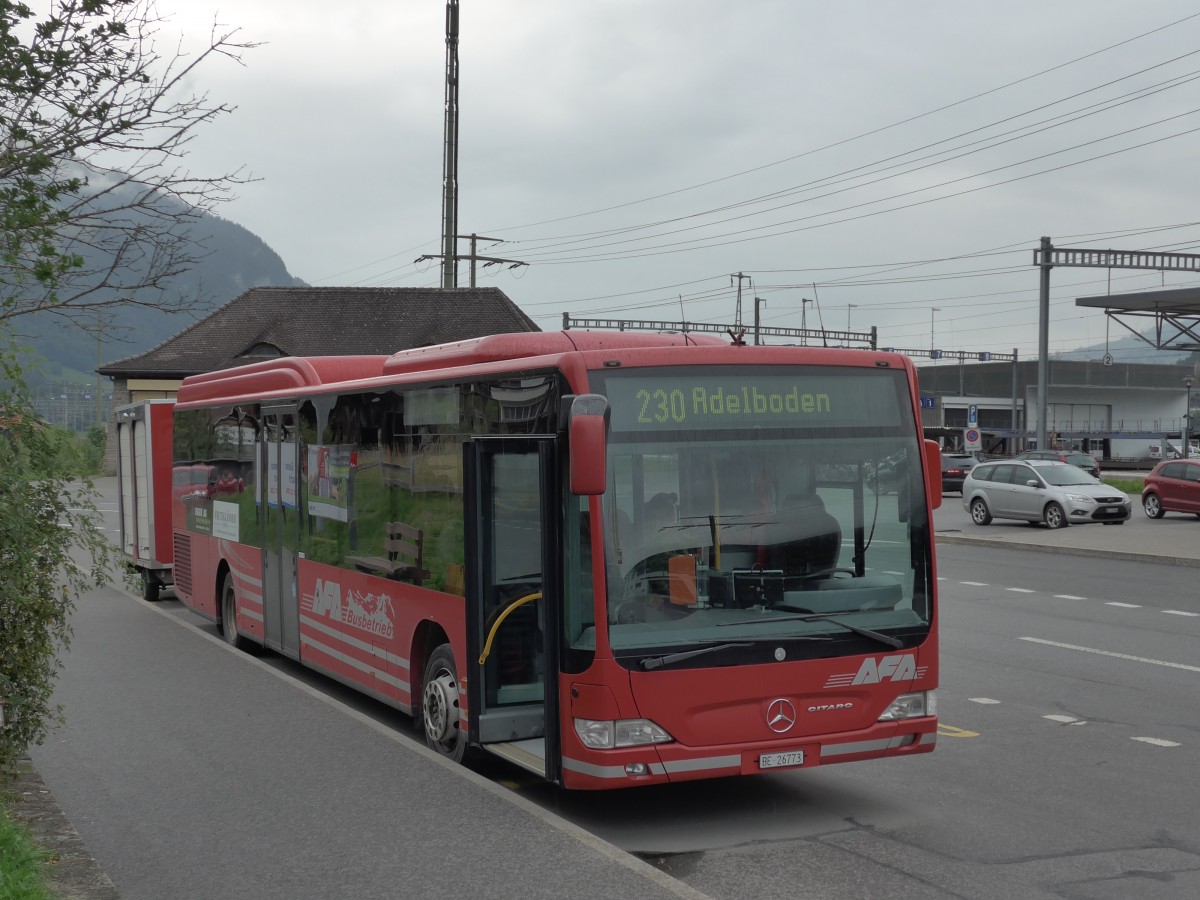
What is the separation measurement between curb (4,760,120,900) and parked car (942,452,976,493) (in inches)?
1853

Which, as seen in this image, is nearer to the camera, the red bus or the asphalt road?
the asphalt road

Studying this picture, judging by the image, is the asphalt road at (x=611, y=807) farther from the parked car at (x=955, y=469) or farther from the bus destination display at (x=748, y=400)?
the parked car at (x=955, y=469)

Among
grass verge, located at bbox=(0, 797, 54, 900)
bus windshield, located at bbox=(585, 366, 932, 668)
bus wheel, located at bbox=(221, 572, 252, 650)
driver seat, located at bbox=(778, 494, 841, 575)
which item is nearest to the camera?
grass verge, located at bbox=(0, 797, 54, 900)

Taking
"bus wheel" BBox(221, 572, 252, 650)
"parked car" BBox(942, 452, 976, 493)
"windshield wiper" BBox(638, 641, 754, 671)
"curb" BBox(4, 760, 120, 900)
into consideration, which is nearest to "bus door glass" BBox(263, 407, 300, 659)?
"bus wheel" BBox(221, 572, 252, 650)

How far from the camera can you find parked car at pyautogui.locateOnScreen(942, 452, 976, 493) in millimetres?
52781

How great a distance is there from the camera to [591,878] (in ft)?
19.1

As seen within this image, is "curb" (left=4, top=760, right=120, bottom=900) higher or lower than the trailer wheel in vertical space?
higher

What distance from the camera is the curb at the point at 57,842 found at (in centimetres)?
567

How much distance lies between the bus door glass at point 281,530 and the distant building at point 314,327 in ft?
158

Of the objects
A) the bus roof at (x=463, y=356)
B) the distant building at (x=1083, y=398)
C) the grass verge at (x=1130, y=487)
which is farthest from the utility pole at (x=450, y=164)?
the distant building at (x=1083, y=398)

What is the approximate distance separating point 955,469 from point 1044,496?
2165cm

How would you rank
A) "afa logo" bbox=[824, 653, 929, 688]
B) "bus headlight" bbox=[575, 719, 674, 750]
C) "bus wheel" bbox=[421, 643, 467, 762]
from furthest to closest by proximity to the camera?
"bus wheel" bbox=[421, 643, 467, 762] → "afa logo" bbox=[824, 653, 929, 688] → "bus headlight" bbox=[575, 719, 674, 750]

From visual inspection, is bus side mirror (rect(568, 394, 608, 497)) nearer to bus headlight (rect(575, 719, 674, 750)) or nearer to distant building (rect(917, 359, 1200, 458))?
bus headlight (rect(575, 719, 674, 750))

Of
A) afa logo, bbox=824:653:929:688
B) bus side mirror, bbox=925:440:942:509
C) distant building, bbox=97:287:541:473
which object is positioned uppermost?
distant building, bbox=97:287:541:473
